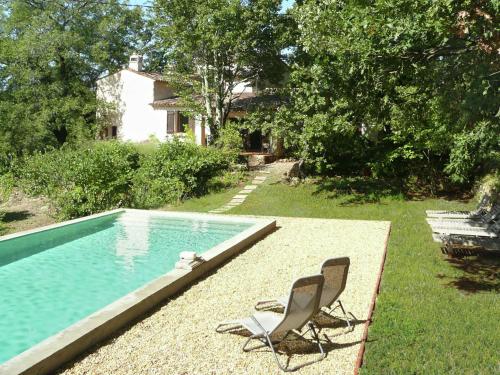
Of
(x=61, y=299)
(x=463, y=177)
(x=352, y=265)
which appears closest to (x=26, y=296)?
(x=61, y=299)

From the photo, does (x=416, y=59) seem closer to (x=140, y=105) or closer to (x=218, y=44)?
(x=218, y=44)

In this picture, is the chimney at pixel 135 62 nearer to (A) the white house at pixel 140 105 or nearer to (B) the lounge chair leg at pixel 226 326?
(A) the white house at pixel 140 105

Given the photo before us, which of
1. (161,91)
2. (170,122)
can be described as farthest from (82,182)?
(161,91)

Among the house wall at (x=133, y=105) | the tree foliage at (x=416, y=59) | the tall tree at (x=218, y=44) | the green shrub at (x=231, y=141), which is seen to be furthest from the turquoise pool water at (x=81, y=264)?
the house wall at (x=133, y=105)

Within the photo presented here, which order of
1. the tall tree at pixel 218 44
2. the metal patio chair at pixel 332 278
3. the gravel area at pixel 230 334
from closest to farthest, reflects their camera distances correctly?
1. the gravel area at pixel 230 334
2. the metal patio chair at pixel 332 278
3. the tall tree at pixel 218 44

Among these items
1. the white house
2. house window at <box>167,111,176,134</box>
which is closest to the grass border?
the white house

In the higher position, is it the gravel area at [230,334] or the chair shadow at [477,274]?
the chair shadow at [477,274]

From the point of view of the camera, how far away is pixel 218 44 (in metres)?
23.5

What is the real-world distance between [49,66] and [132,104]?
20.1 feet

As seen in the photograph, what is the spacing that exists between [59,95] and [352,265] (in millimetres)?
29951

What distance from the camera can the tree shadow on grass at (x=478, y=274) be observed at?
26.2 ft

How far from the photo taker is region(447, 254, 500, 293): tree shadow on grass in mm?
7977

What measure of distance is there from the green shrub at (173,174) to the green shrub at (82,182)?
2.22 feet

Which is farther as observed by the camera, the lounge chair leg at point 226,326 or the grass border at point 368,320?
the lounge chair leg at point 226,326
